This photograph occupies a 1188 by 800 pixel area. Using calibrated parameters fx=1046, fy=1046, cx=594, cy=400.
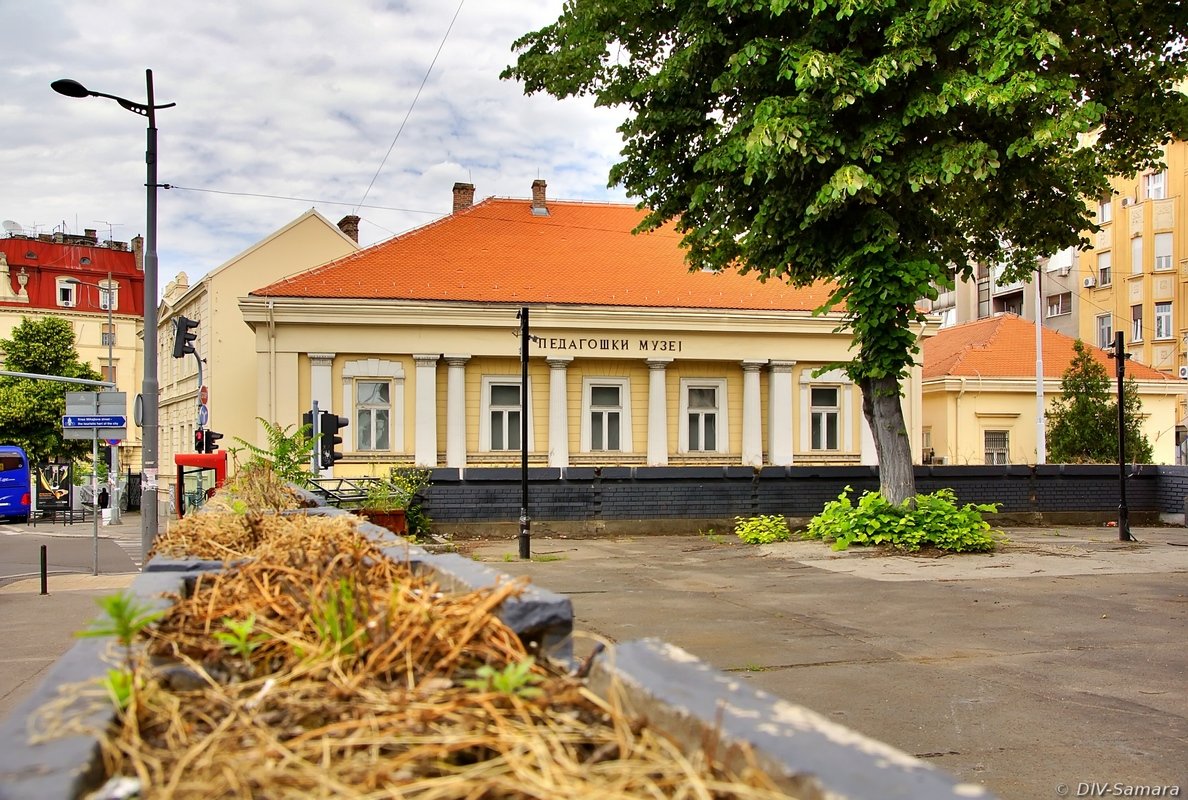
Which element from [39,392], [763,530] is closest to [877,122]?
[763,530]

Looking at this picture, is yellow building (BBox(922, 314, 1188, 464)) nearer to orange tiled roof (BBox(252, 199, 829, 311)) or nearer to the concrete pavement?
orange tiled roof (BBox(252, 199, 829, 311))

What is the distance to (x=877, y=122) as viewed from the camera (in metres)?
16.7

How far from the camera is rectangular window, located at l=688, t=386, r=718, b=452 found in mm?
30297

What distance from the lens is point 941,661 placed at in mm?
9023

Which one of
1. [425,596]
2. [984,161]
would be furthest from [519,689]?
[984,161]

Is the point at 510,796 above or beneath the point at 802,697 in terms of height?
above

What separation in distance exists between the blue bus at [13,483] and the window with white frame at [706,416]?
95.6 feet

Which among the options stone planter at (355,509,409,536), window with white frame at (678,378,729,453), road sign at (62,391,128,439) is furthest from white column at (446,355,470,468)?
road sign at (62,391,128,439)

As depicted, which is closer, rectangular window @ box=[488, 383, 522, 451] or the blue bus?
rectangular window @ box=[488, 383, 522, 451]

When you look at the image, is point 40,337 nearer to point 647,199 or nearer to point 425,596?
point 647,199

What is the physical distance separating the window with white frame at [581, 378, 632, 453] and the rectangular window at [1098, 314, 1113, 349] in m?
31.4

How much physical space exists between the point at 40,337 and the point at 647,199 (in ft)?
154

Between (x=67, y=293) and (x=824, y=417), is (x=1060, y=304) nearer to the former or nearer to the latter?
(x=824, y=417)

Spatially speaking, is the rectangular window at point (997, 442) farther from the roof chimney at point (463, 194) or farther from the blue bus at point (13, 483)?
the blue bus at point (13, 483)
